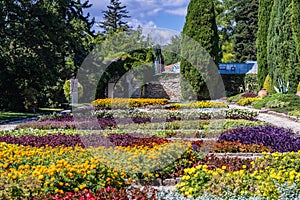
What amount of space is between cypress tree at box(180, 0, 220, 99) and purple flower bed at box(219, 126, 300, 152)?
1381cm

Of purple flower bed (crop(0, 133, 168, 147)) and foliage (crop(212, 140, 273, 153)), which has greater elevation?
purple flower bed (crop(0, 133, 168, 147))

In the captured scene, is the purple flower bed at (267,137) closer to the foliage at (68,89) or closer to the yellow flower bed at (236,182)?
the yellow flower bed at (236,182)

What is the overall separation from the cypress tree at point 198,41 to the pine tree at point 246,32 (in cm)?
1877

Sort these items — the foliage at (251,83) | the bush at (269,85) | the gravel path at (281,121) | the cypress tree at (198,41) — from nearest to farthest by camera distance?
the gravel path at (281,121), the bush at (269,85), the cypress tree at (198,41), the foliage at (251,83)

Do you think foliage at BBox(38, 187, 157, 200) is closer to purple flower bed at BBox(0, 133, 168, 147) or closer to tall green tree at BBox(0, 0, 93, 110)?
purple flower bed at BBox(0, 133, 168, 147)

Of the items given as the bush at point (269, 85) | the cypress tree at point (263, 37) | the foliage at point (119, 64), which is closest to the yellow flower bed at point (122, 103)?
the foliage at point (119, 64)

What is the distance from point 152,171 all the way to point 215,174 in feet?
4.56

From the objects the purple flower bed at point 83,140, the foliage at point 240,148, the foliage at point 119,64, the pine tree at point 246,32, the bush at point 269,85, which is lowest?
the foliage at point 240,148

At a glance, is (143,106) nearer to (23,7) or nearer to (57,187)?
(23,7)

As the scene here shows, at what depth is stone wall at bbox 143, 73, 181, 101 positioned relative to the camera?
1014 inches

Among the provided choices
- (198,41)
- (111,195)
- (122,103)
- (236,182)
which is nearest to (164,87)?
(198,41)

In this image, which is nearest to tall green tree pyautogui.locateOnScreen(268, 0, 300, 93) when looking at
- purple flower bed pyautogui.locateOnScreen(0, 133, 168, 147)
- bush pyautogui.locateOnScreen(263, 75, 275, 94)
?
bush pyautogui.locateOnScreen(263, 75, 275, 94)

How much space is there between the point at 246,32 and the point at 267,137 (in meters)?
34.3

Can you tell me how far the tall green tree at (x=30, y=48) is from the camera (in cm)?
1758
